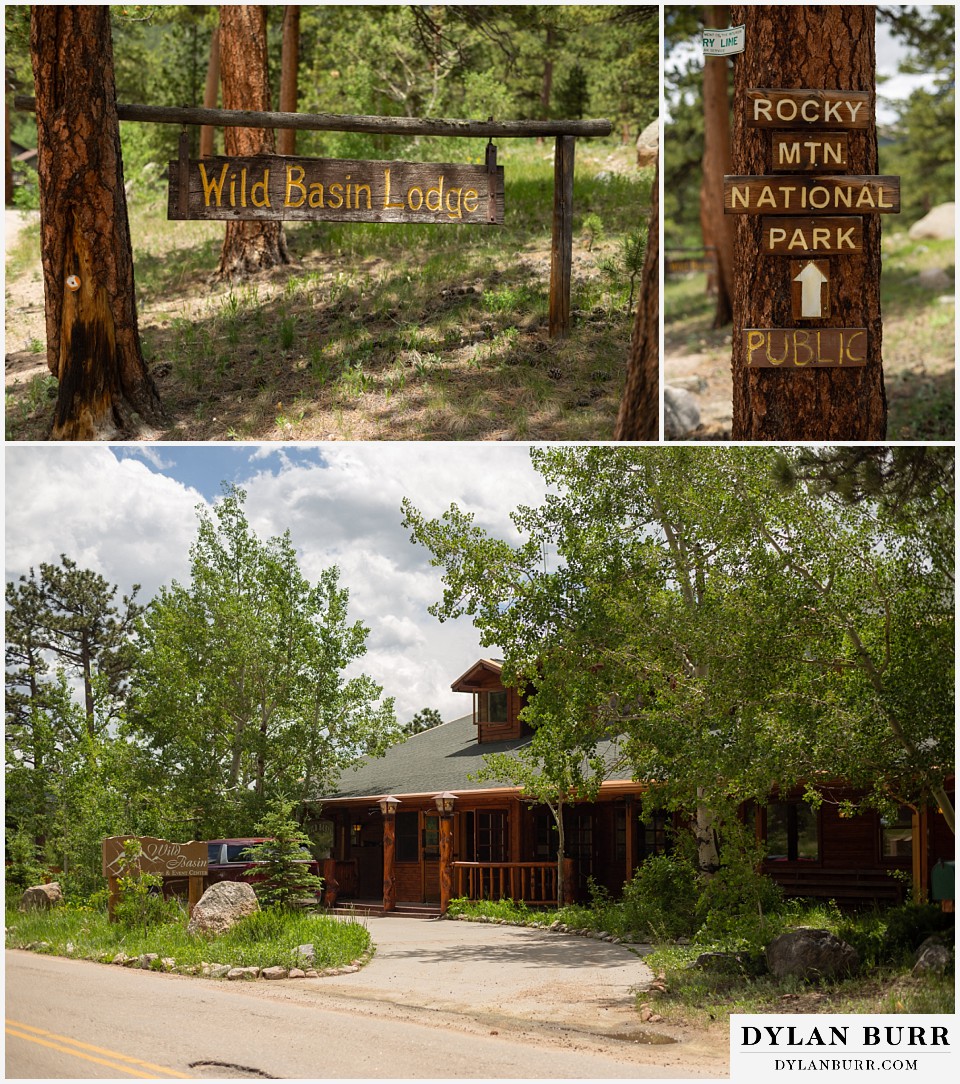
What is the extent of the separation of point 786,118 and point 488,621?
6.53 meters

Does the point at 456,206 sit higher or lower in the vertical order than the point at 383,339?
higher

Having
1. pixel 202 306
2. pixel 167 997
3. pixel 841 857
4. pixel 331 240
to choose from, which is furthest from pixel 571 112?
pixel 167 997

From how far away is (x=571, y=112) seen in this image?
881 inches

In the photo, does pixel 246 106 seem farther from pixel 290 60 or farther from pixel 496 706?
pixel 496 706

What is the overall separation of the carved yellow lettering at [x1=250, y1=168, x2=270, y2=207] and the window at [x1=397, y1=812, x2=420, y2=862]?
12783 mm

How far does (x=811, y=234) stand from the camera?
6.52 m

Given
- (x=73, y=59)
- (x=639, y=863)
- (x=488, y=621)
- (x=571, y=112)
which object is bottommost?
(x=639, y=863)

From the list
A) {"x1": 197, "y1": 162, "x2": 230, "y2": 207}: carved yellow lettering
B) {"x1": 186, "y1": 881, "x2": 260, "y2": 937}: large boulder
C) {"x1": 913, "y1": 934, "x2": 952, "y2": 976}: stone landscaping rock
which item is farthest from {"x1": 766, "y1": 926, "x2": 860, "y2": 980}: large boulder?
{"x1": 197, "y1": 162, "x2": 230, "y2": 207}: carved yellow lettering

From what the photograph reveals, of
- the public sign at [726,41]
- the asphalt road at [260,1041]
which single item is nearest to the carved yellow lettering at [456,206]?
the public sign at [726,41]

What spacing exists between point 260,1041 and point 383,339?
558 cm

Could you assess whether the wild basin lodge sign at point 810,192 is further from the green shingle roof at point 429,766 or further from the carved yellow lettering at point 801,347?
the green shingle roof at point 429,766

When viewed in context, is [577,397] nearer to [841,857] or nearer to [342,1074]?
[342,1074]

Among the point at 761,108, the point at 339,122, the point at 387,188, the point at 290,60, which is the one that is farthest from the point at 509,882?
the point at 290,60

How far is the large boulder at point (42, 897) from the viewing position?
13.3 meters
